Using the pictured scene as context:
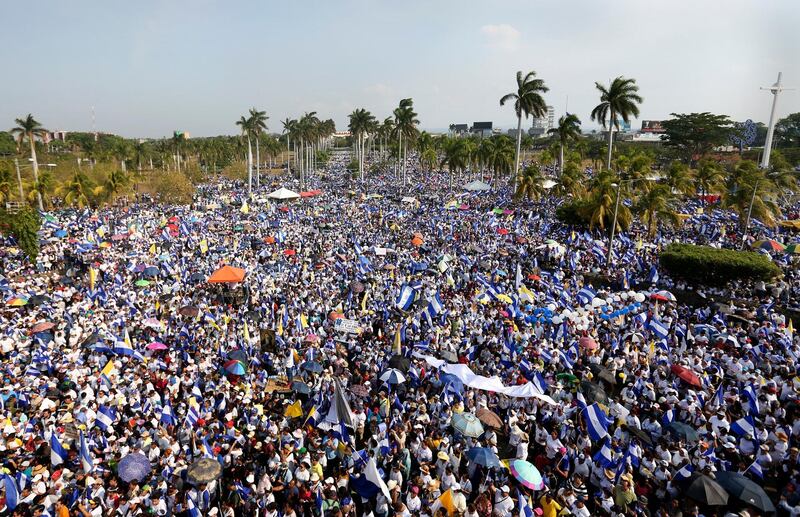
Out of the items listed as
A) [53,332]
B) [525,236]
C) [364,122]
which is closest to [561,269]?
[525,236]

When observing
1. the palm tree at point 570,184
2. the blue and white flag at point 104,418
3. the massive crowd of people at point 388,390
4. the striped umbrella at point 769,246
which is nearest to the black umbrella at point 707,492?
the massive crowd of people at point 388,390

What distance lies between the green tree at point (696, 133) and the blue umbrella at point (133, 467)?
3131 inches

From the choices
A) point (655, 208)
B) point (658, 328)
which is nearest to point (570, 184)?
point (655, 208)

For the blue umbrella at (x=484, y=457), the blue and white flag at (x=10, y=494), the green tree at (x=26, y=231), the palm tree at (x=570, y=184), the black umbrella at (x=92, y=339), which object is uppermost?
the palm tree at (x=570, y=184)

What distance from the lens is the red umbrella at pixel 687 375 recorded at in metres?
12.5

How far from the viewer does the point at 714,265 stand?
2234 centimetres

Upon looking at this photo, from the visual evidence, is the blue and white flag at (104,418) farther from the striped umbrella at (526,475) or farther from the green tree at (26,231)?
the green tree at (26,231)

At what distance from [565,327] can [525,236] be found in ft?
49.1

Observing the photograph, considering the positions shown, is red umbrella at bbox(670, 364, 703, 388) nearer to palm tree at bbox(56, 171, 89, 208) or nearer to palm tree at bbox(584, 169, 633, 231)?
palm tree at bbox(584, 169, 633, 231)

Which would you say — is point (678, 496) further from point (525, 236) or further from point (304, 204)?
point (304, 204)

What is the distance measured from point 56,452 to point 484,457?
8825 mm

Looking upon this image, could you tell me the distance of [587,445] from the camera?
1016 centimetres

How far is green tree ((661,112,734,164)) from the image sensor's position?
67.9 m

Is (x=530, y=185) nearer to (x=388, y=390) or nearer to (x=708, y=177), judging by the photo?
(x=708, y=177)
